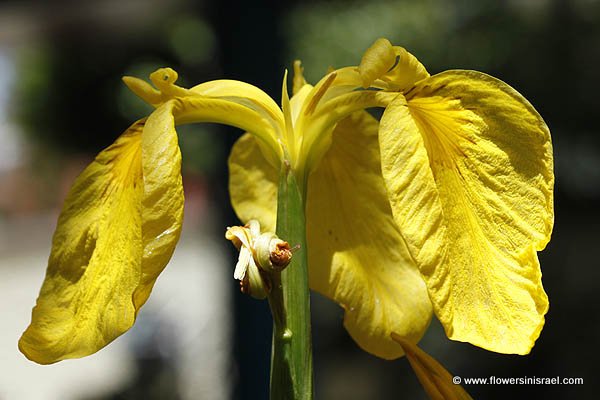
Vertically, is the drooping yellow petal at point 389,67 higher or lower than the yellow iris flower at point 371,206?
higher

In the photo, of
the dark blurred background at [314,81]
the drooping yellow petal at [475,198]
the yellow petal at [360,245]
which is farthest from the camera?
the dark blurred background at [314,81]

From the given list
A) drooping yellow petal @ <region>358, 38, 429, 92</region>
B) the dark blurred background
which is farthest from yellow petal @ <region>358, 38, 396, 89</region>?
the dark blurred background

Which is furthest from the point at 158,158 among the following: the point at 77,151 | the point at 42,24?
the point at 42,24

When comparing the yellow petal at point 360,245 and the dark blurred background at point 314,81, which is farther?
the dark blurred background at point 314,81

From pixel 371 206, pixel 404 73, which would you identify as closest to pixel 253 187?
pixel 371 206

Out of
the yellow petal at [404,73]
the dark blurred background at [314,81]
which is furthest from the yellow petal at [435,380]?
the dark blurred background at [314,81]

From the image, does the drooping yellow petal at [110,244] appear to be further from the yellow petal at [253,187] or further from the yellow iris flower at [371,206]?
the yellow petal at [253,187]

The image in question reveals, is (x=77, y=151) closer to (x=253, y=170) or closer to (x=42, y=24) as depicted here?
(x=42, y=24)
